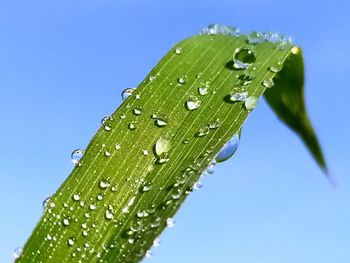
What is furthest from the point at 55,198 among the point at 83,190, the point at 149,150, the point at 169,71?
the point at 169,71

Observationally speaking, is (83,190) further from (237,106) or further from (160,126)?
(237,106)

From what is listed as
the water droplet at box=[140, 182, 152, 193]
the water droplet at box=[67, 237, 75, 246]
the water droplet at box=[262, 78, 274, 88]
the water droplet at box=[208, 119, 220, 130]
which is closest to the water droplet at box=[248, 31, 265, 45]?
the water droplet at box=[262, 78, 274, 88]

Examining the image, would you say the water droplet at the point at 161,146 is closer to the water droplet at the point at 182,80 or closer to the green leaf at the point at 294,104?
the water droplet at the point at 182,80

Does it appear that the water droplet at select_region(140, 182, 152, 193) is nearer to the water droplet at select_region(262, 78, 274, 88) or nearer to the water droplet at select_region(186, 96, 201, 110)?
the water droplet at select_region(186, 96, 201, 110)

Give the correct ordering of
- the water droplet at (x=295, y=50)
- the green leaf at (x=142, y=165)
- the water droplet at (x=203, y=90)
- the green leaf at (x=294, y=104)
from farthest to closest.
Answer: the green leaf at (x=294, y=104) → the water droplet at (x=295, y=50) → the water droplet at (x=203, y=90) → the green leaf at (x=142, y=165)

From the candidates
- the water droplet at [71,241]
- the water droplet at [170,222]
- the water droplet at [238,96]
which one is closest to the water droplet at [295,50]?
the water droplet at [238,96]
